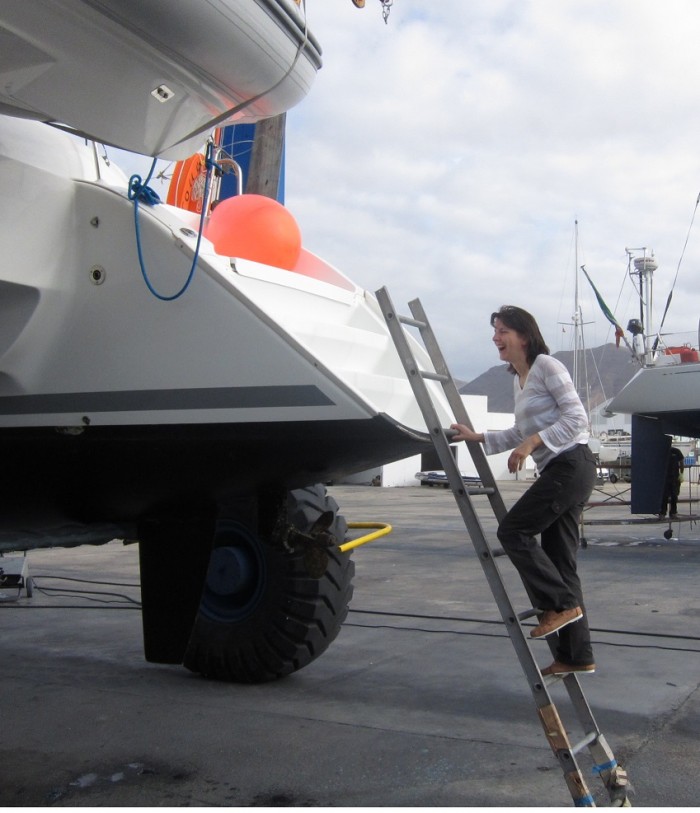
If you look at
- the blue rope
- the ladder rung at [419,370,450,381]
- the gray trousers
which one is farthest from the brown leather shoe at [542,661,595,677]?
the blue rope

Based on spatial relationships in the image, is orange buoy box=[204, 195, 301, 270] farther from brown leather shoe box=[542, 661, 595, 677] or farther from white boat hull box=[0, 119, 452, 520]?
brown leather shoe box=[542, 661, 595, 677]

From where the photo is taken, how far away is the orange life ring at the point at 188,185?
4.73 metres

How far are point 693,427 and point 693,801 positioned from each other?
28.9ft

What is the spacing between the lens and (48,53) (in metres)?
2.87

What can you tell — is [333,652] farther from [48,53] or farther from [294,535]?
[48,53]

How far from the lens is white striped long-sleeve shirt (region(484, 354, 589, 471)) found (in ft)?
11.4

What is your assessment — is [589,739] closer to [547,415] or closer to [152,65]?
[547,415]

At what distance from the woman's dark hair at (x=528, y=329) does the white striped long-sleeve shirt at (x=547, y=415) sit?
0.09 m

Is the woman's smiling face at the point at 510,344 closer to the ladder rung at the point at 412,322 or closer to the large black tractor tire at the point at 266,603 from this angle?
the ladder rung at the point at 412,322

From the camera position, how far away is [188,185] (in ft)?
15.7

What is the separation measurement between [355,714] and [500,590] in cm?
142

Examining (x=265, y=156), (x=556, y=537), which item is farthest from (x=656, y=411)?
(x=556, y=537)

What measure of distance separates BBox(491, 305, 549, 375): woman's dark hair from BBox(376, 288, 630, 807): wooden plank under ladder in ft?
1.04

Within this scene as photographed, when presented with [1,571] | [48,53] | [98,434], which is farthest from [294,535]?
[1,571]
